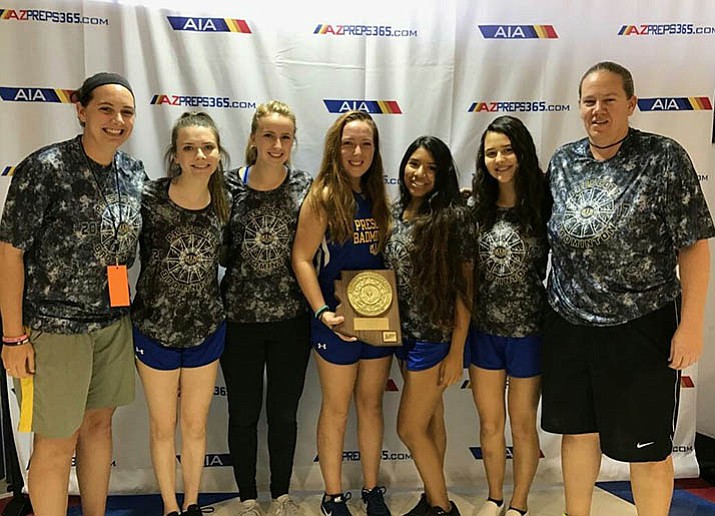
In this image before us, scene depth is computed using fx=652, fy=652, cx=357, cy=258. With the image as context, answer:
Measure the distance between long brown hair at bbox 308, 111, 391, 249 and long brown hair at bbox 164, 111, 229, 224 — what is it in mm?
312

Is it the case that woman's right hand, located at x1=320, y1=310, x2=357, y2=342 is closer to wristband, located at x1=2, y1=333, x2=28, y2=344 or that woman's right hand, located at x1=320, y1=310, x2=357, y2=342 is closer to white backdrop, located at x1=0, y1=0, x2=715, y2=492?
white backdrop, located at x1=0, y1=0, x2=715, y2=492

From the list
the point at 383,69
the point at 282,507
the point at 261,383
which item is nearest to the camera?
the point at 261,383

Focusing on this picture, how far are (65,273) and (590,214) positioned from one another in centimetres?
167

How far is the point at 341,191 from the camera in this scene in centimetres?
233

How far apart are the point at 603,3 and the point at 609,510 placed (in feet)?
7.10

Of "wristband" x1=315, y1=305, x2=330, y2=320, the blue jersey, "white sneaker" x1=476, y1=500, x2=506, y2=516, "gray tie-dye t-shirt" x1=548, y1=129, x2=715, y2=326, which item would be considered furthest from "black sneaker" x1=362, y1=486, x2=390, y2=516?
"gray tie-dye t-shirt" x1=548, y1=129, x2=715, y2=326

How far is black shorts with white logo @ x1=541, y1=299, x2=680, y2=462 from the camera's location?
6.86 feet

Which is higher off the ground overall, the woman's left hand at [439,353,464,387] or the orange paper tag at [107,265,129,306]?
the orange paper tag at [107,265,129,306]

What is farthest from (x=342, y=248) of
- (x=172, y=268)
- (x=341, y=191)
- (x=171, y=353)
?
(x=171, y=353)

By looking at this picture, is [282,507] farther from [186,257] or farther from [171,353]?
[186,257]

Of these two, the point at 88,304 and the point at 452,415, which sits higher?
the point at 88,304

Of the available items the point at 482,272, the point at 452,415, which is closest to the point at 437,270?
the point at 482,272

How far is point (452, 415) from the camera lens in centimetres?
299

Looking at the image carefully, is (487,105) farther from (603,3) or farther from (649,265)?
(649,265)
